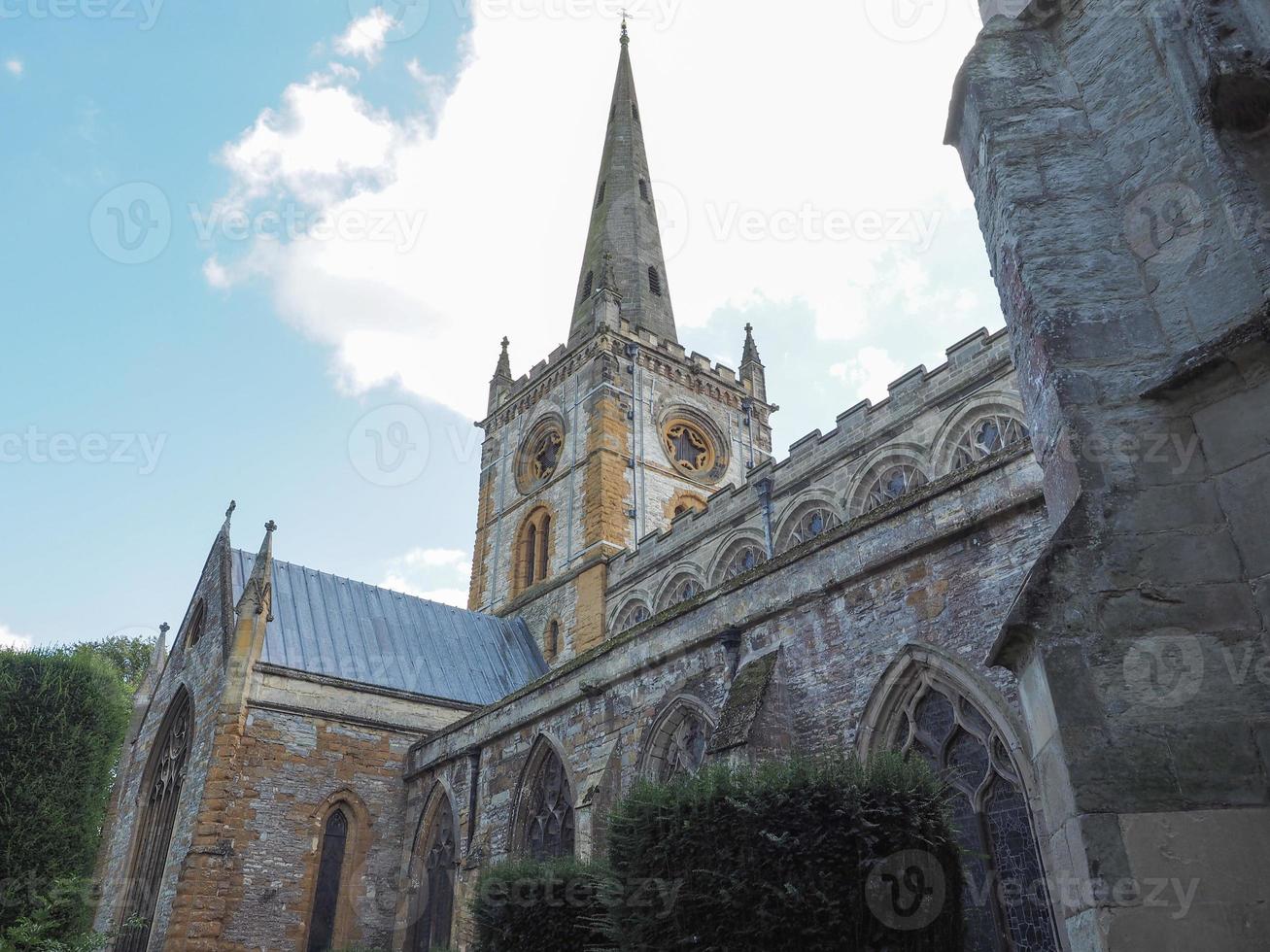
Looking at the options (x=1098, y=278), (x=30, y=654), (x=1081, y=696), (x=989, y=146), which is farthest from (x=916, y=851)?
(x=30, y=654)

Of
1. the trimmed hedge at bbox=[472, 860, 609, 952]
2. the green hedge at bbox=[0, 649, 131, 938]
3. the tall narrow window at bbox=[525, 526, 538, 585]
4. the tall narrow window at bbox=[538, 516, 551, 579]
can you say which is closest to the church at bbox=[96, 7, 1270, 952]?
the tall narrow window at bbox=[538, 516, 551, 579]

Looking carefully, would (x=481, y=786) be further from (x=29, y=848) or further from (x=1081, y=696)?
(x=1081, y=696)

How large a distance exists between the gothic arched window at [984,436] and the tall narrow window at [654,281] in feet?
66.9

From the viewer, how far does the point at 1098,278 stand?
4.43m

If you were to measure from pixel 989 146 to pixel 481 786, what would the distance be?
1420 centimetres

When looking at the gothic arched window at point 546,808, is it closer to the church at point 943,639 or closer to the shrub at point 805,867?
the church at point 943,639

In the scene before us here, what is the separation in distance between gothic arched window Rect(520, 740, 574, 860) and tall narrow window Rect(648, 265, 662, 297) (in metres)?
26.3

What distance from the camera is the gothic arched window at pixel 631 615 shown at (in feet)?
88.1

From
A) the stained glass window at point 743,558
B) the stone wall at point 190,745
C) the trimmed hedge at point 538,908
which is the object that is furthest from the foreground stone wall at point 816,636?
the stained glass window at point 743,558

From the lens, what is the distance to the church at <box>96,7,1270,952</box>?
138 inches

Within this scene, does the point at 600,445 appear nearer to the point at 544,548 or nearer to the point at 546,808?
the point at 544,548

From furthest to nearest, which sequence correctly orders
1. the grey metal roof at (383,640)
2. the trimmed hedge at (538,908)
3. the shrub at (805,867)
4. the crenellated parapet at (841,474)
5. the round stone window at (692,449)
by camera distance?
the round stone window at (692,449) < the grey metal roof at (383,640) < the crenellated parapet at (841,474) < the trimmed hedge at (538,908) < the shrub at (805,867)

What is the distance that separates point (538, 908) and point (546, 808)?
15.8 ft

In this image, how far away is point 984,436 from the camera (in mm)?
19797
